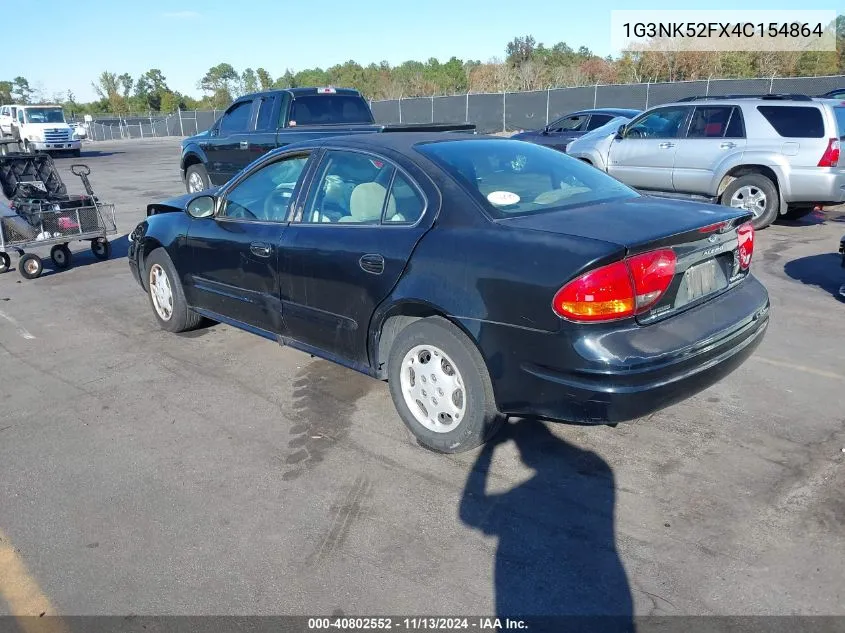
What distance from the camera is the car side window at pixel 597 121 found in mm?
14297

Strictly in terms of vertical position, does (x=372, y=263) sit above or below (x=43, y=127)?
below

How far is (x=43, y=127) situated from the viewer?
1372 inches

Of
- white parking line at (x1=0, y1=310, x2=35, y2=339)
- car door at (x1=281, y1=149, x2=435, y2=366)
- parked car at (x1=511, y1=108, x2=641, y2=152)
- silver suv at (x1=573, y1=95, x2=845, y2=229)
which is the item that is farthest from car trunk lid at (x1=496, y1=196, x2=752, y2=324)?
parked car at (x1=511, y1=108, x2=641, y2=152)

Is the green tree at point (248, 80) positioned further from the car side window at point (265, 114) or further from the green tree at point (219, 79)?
the car side window at point (265, 114)

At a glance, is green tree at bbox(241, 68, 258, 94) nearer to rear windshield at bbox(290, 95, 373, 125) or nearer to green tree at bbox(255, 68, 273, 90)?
Answer: green tree at bbox(255, 68, 273, 90)

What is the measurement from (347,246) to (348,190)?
0.42 meters

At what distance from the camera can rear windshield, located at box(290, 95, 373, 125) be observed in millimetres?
10391

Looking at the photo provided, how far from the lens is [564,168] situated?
4.27 meters

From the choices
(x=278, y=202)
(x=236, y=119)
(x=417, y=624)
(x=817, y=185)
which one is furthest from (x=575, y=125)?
(x=417, y=624)

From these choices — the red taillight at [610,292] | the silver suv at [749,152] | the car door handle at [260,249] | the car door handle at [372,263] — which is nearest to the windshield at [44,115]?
the silver suv at [749,152]

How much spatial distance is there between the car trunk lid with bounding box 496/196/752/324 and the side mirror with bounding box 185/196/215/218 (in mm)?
2576

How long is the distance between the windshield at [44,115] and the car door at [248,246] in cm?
3635

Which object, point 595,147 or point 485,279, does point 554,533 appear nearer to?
point 485,279

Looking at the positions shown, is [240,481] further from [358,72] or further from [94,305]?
[358,72]
